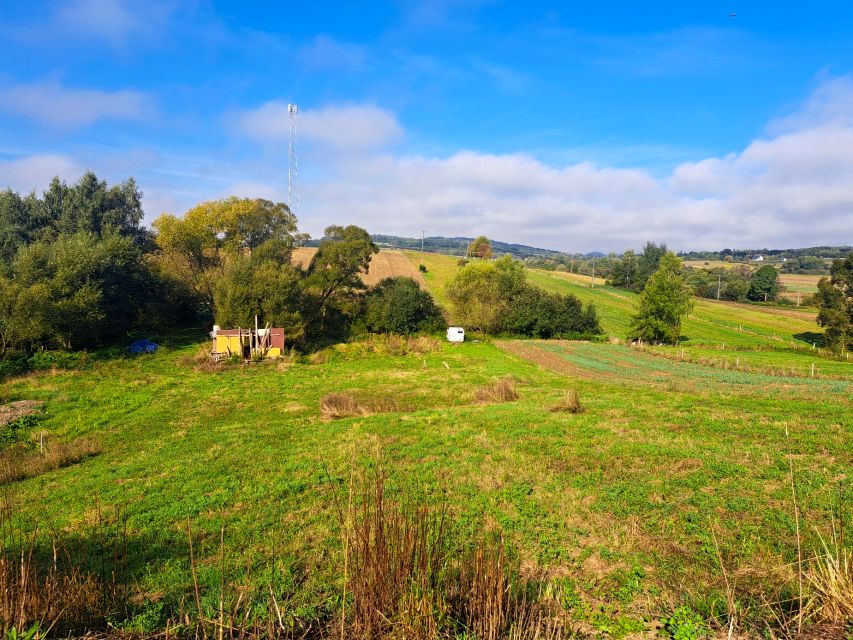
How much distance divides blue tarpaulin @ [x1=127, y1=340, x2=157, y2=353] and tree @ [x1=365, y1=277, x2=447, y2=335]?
54.5 feet

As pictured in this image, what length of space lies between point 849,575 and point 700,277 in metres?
103

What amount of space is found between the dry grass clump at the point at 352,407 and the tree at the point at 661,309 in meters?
35.0

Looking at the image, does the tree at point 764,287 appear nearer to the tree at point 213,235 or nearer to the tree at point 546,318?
the tree at point 546,318

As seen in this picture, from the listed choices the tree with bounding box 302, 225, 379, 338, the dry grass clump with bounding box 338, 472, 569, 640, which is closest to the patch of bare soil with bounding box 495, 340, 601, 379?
the tree with bounding box 302, 225, 379, 338

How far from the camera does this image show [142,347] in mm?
30281

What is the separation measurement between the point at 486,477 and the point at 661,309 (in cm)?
4093

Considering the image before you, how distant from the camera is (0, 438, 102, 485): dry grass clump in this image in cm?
1181

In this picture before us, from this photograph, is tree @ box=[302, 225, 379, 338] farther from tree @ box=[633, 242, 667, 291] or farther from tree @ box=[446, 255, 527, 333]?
tree @ box=[633, 242, 667, 291]

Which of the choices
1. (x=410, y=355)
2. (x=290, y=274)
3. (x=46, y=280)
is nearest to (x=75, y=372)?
(x=46, y=280)

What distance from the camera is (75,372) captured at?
2359 centimetres

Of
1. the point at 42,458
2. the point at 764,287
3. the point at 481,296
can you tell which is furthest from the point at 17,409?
the point at 764,287

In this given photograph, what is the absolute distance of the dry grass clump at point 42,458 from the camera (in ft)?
38.8

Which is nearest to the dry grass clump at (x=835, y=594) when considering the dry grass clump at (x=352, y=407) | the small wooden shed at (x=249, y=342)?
the dry grass clump at (x=352, y=407)

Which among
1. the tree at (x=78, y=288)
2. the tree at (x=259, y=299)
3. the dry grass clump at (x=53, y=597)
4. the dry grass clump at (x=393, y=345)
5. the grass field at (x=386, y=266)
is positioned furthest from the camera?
the grass field at (x=386, y=266)
